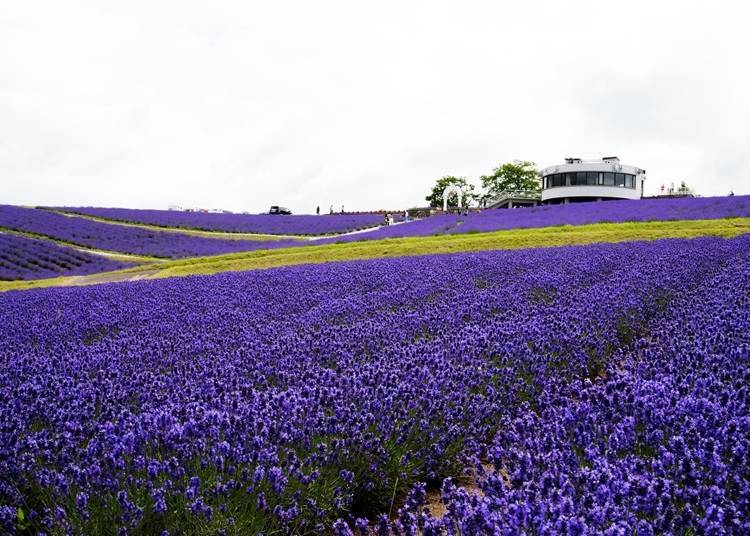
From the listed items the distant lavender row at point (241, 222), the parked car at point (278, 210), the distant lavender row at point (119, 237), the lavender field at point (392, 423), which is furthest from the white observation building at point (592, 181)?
the lavender field at point (392, 423)

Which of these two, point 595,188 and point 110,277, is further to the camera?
point 595,188

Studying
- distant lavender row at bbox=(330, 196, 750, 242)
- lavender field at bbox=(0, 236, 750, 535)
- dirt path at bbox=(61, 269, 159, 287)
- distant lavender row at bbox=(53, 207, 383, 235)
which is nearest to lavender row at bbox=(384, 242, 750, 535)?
lavender field at bbox=(0, 236, 750, 535)

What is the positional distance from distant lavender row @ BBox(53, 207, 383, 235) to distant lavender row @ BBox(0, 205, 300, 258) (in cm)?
382

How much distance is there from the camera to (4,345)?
7605 millimetres

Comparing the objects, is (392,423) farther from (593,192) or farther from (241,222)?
(593,192)

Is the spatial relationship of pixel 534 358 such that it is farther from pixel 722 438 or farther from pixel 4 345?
pixel 4 345

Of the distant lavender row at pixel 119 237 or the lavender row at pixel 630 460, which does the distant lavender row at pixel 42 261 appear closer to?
the distant lavender row at pixel 119 237

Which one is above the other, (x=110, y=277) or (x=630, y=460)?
(x=630, y=460)

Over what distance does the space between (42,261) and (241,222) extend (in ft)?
69.7

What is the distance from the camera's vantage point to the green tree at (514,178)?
74438 millimetres

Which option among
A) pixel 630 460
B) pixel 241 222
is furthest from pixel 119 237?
pixel 630 460

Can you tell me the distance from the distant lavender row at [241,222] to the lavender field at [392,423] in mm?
36792

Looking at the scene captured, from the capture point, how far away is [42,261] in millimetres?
29531

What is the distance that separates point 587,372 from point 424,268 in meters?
7.80
